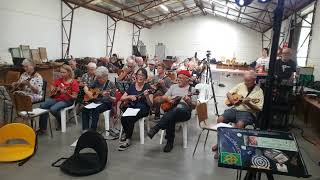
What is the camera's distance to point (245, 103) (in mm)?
3809

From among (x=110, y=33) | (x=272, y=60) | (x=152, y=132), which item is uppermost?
(x=110, y=33)

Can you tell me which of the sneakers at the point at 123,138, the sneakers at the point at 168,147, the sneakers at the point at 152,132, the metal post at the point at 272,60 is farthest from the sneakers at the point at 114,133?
the metal post at the point at 272,60

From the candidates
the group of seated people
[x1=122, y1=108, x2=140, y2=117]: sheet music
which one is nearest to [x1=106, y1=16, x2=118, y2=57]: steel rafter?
the group of seated people

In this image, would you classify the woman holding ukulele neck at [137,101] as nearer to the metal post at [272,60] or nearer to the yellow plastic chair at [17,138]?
the yellow plastic chair at [17,138]

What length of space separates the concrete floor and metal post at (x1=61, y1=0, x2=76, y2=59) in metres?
5.95

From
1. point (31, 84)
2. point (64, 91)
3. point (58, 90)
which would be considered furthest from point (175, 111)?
point (31, 84)

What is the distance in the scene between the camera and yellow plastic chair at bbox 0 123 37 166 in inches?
129

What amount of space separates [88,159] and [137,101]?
4.05ft

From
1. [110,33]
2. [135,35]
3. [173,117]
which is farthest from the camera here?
[135,35]

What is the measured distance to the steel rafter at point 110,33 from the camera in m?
13.9

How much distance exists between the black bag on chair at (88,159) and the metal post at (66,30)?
7111 millimetres

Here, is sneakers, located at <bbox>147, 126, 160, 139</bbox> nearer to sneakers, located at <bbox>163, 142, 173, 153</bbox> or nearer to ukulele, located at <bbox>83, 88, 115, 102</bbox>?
sneakers, located at <bbox>163, 142, 173, 153</bbox>

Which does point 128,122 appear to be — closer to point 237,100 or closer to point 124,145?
point 124,145

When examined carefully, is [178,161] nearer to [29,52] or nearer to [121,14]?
[29,52]
